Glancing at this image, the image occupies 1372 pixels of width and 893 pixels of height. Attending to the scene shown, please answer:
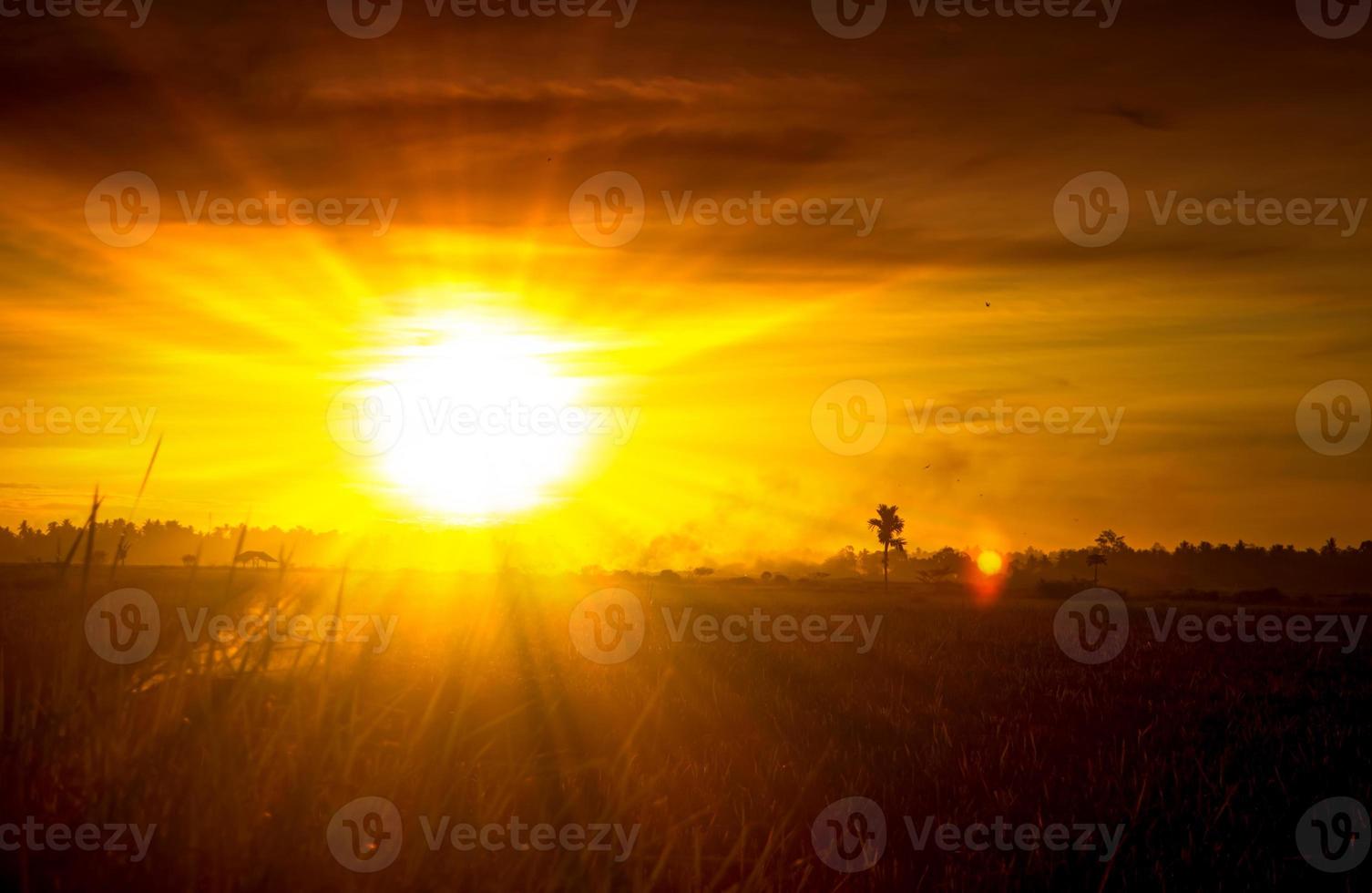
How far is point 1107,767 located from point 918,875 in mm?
3447

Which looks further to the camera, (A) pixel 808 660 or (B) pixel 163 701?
(A) pixel 808 660

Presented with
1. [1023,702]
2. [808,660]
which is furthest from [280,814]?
[808,660]

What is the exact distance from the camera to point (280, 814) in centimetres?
508

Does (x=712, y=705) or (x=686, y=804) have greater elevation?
(x=712, y=705)

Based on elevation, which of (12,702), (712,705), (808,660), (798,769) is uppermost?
(808,660)

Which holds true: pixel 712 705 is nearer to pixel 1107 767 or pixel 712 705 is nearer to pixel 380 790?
pixel 1107 767

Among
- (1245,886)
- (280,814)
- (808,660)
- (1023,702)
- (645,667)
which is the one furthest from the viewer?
(808,660)

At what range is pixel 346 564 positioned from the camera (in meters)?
5.50

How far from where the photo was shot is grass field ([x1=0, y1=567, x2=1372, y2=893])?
4.93 m

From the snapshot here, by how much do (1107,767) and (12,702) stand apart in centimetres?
817

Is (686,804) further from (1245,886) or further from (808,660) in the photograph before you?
(808,660)

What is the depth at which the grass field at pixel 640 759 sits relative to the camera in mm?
4930

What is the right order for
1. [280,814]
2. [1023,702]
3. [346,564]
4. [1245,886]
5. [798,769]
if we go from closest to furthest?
1. [280,814]
2. [346,564]
3. [1245,886]
4. [798,769]
5. [1023,702]

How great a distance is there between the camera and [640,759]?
9039 mm
